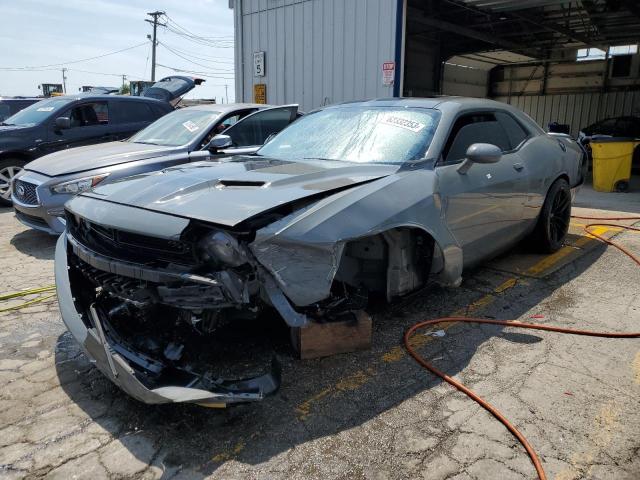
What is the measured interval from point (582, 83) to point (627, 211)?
527 inches

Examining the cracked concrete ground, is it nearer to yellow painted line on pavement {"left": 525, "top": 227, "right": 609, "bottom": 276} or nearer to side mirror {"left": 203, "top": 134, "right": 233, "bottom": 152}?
yellow painted line on pavement {"left": 525, "top": 227, "right": 609, "bottom": 276}

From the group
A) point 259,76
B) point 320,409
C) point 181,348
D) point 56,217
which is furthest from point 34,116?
point 320,409

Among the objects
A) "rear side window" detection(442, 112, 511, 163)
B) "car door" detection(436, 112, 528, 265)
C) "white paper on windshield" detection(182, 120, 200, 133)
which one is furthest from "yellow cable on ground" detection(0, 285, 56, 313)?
"rear side window" detection(442, 112, 511, 163)

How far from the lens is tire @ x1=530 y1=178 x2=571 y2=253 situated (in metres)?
4.77

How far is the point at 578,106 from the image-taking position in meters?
19.1

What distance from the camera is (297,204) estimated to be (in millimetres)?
2555

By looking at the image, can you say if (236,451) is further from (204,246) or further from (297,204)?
(297,204)

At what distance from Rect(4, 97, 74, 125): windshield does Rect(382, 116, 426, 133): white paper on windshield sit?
20.9 ft

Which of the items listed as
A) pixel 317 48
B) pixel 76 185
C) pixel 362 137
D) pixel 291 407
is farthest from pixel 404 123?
pixel 317 48

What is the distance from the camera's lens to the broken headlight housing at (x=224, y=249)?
236 cm

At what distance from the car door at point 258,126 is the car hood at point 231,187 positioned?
2977 mm

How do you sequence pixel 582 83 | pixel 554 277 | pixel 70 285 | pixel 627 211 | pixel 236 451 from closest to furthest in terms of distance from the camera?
pixel 236 451 → pixel 70 285 → pixel 554 277 → pixel 627 211 → pixel 582 83

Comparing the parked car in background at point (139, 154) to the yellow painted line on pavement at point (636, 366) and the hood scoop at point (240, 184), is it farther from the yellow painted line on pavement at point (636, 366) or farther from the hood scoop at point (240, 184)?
the yellow painted line on pavement at point (636, 366)

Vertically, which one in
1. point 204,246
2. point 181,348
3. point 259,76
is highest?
point 259,76
